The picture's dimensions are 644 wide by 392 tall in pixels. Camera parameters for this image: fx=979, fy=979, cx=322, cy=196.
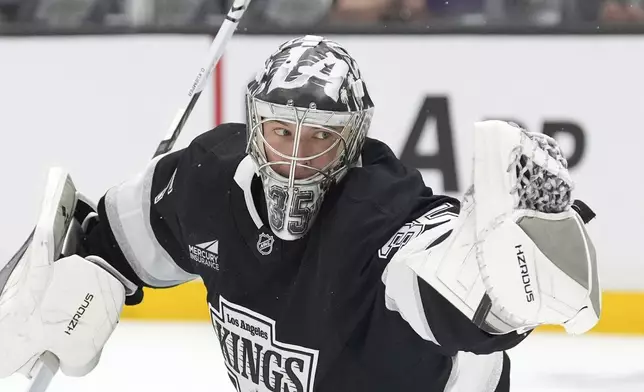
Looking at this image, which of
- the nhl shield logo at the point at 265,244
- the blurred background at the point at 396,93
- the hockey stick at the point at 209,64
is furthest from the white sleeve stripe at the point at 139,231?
the blurred background at the point at 396,93

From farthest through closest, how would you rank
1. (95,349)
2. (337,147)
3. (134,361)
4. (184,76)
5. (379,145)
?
(184,76), (134,361), (95,349), (379,145), (337,147)

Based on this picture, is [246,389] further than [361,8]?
No

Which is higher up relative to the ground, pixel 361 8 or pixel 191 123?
pixel 361 8

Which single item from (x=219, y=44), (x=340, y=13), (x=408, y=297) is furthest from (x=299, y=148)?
(x=340, y=13)

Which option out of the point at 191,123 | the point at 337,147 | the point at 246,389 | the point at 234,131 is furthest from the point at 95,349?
the point at 191,123

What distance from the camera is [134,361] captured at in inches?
109

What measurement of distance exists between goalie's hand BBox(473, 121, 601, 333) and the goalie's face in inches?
15.4

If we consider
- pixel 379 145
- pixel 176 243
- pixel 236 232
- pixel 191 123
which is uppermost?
pixel 379 145

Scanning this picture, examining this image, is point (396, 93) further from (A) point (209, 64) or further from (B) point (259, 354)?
(B) point (259, 354)

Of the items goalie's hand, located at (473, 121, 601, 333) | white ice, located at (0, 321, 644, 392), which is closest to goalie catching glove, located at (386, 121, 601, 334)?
goalie's hand, located at (473, 121, 601, 333)

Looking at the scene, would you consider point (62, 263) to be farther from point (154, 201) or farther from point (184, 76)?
point (184, 76)

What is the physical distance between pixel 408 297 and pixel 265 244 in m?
0.34

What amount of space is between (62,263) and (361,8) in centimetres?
188

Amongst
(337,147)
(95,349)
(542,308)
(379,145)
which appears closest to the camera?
(542,308)
